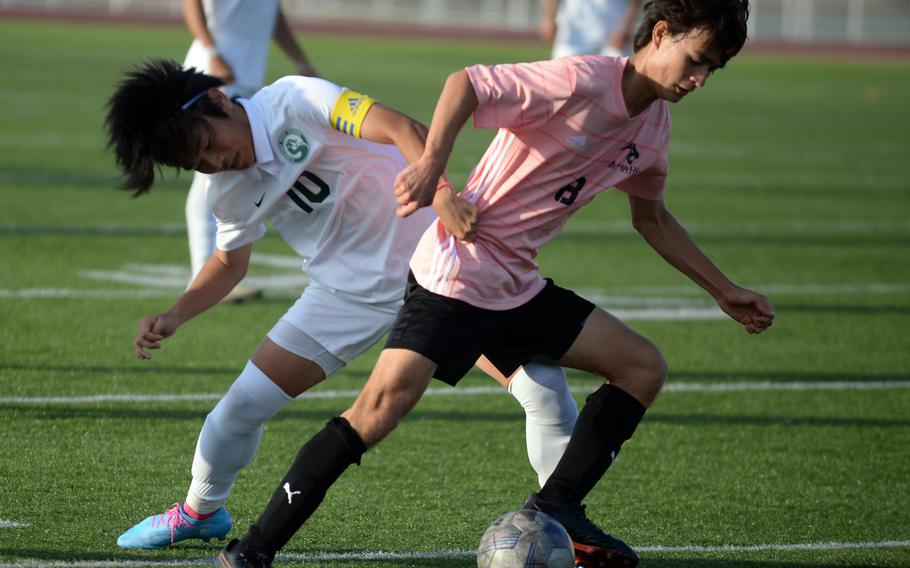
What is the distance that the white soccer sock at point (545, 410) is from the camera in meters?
4.12

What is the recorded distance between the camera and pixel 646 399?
409 centimetres

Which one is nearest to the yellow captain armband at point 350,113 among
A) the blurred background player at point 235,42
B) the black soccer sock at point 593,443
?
the black soccer sock at point 593,443

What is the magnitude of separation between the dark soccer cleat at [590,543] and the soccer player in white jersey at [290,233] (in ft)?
0.96

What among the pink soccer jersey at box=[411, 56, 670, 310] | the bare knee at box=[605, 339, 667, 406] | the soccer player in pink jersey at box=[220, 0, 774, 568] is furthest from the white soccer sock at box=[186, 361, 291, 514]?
the bare knee at box=[605, 339, 667, 406]

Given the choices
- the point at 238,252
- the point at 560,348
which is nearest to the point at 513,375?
the point at 560,348

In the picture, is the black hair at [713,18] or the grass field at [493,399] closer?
the black hair at [713,18]

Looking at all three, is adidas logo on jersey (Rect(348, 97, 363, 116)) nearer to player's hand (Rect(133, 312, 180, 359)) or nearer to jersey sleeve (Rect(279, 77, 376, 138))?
jersey sleeve (Rect(279, 77, 376, 138))

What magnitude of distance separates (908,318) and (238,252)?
5.69 meters

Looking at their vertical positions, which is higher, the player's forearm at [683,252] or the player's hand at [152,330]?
the player's forearm at [683,252]

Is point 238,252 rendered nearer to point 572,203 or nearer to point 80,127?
point 572,203

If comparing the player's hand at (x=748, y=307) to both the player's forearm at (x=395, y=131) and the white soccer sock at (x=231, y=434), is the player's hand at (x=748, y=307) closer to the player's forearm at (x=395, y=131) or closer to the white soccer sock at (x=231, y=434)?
the player's forearm at (x=395, y=131)

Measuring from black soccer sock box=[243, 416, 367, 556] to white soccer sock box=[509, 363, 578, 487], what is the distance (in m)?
0.66

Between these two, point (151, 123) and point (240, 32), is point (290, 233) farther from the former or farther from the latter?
point (240, 32)

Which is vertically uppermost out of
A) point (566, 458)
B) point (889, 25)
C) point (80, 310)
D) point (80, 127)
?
point (566, 458)
